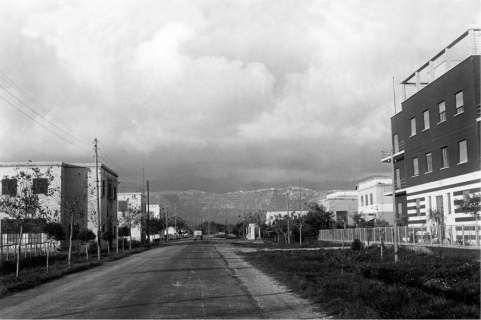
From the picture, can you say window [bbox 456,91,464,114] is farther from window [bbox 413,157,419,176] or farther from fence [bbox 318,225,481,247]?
window [bbox 413,157,419,176]

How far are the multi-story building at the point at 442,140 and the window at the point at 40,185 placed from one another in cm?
2029

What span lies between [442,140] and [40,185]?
25.0m

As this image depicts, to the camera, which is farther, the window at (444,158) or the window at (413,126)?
the window at (413,126)

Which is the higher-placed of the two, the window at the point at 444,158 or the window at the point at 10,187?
the window at the point at 444,158

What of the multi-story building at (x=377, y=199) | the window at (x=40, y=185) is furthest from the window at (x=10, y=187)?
the multi-story building at (x=377, y=199)

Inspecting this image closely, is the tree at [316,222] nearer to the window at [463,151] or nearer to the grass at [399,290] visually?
the window at [463,151]

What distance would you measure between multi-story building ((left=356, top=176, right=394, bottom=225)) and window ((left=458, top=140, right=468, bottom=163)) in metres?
32.4

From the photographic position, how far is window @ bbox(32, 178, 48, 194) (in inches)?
1086

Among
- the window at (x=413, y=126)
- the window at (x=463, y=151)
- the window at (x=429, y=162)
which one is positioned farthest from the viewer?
the window at (x=413, y=126)

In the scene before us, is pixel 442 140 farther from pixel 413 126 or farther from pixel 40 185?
pixel 40 185

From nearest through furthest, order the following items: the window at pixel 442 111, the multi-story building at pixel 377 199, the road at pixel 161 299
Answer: the road at pixel 161 299
the window at pixel 442 111
the multi-story building at pixel 377 199

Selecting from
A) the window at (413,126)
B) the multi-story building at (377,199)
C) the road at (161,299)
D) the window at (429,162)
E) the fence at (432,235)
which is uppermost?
the window at (413,126)

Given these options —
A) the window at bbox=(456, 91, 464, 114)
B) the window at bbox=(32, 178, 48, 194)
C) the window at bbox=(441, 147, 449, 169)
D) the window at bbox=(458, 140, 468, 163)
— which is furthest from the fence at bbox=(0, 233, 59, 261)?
the window at bbox=(441, 147, 449, 169)

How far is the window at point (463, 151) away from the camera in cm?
3533
